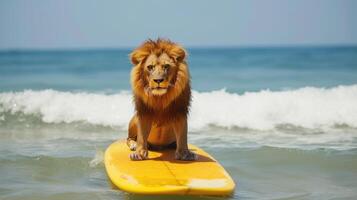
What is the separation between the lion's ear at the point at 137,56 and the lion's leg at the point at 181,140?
62cm

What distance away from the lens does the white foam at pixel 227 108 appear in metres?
10.2

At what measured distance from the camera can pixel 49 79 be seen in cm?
2122

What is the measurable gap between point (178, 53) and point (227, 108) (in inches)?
251

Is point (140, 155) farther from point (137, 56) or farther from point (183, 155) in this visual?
point (137, 56)

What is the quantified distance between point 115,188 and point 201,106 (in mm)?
6468

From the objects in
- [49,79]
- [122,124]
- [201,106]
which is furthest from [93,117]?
[49,79]

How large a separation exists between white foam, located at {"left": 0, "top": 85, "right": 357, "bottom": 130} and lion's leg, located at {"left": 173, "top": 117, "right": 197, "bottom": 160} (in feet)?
13.6

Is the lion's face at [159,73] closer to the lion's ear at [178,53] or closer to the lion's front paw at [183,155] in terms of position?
the lion's ear at [178,53]

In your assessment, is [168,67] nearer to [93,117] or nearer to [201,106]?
[93,117]

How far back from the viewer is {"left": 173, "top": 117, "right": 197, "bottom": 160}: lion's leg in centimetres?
549

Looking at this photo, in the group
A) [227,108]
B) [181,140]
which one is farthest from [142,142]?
[227,108]

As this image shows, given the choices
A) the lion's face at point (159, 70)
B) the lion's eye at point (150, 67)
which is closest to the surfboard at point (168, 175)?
the lion's face at point (159, 70)

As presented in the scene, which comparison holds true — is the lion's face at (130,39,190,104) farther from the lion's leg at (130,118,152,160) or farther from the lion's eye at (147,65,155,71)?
the lion's leg at (130,118,152,160)

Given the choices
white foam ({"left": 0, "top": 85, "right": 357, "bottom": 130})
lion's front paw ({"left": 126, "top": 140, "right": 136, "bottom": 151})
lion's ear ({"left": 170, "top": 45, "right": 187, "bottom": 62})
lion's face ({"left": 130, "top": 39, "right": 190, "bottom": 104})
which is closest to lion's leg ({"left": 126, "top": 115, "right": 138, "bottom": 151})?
lion's front paw ({"left": 126, "top": 140, "right": 136, "bottom": 151})
